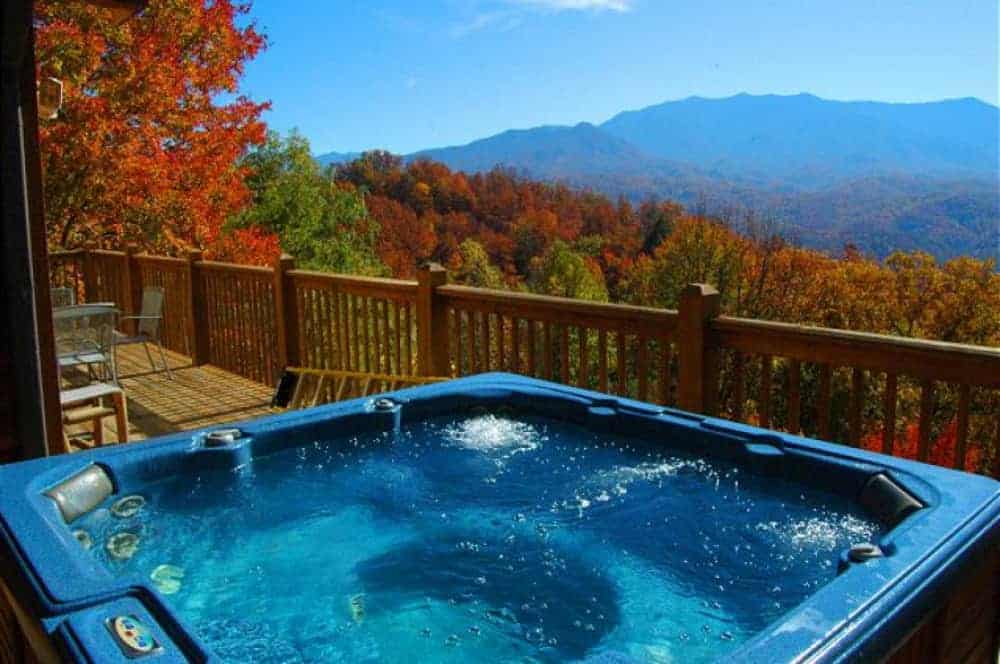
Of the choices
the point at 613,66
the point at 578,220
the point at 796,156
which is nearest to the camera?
the point at 578,220

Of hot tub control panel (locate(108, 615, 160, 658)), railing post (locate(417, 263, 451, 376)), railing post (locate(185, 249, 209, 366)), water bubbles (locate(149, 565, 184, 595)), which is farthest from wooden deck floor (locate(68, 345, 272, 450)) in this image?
hot tub control panel (locate(108, 615, 160, 658))

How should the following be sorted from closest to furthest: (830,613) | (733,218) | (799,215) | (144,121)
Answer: (830,613), (144,121), (733,218), (799,215)

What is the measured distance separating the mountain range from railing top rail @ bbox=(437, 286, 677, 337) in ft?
55.5

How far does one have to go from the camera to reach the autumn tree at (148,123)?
8.93m

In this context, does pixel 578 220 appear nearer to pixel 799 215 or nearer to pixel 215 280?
pixel 799 215

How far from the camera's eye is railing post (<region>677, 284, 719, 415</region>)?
3.54 m

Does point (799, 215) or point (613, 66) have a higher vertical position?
point (613, 66)

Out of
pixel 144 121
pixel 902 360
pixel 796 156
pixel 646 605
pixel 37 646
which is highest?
pixel 796 156

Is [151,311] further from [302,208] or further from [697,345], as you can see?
[302,208]

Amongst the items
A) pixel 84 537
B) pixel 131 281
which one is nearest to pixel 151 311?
pixel 131 281

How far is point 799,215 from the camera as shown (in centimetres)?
2419

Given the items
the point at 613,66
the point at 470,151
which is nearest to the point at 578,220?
the point at 613,66

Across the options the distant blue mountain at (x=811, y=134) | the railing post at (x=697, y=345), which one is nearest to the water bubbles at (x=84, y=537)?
the railing post at (x=697, y=345)

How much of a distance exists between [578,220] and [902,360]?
2602cm
